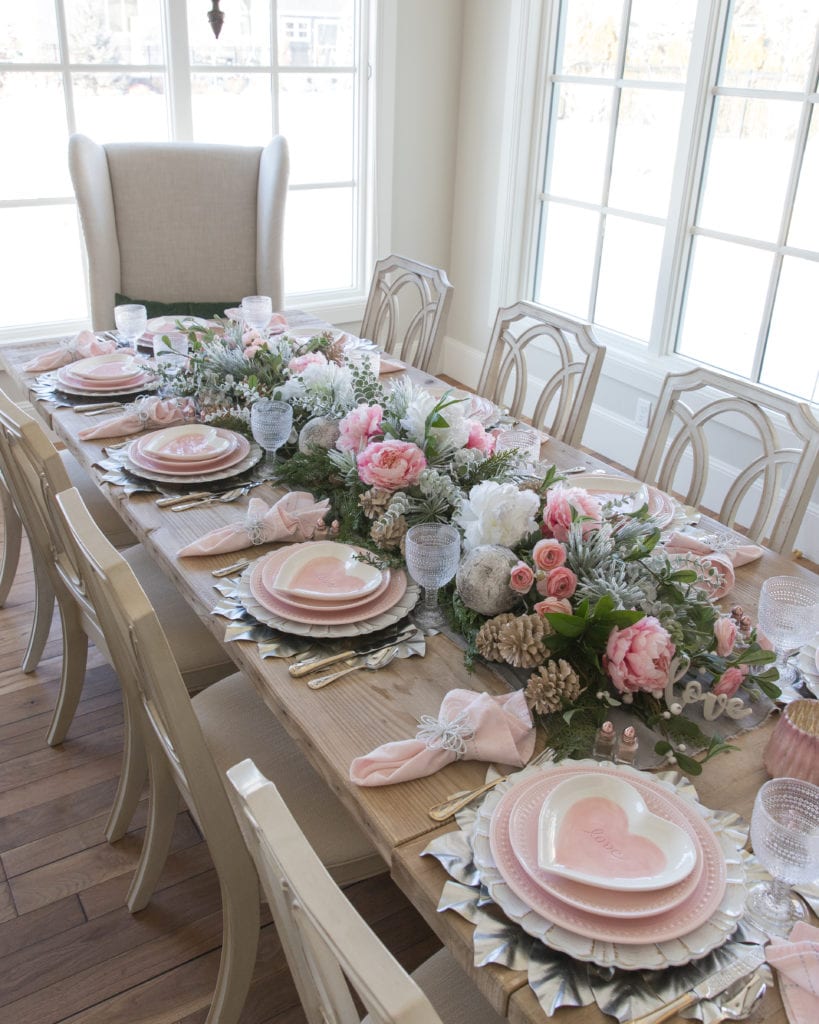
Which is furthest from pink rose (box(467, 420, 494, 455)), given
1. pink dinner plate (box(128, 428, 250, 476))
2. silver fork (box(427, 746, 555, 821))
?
silver fork (box(427, 746, 555, 821))

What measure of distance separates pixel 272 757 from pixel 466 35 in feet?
12.0

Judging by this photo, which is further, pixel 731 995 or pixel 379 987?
pixel 731 995

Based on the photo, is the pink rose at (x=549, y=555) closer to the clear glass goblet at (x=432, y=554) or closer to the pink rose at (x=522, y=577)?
the pink rose at (x=522, y=577)

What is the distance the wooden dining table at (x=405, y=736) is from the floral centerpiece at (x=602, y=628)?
5 centimetres

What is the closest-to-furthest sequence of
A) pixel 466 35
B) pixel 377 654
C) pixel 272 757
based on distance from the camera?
pixel 377 654 < pixel 272 757 < pixel 466 35

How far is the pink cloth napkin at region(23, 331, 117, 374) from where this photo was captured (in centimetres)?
254

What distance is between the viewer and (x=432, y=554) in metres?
1.40

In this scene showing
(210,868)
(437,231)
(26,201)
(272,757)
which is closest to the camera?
(272,757)

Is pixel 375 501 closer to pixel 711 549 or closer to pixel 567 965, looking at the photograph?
pixel 711 549

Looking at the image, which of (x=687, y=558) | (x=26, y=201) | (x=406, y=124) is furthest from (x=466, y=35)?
(x=687, y=558)

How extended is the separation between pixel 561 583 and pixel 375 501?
413mm

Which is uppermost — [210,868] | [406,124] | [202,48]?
[202,48]

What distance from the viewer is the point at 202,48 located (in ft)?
12.5

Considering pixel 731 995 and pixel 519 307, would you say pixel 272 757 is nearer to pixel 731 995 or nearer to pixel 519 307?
pixel 731 995
